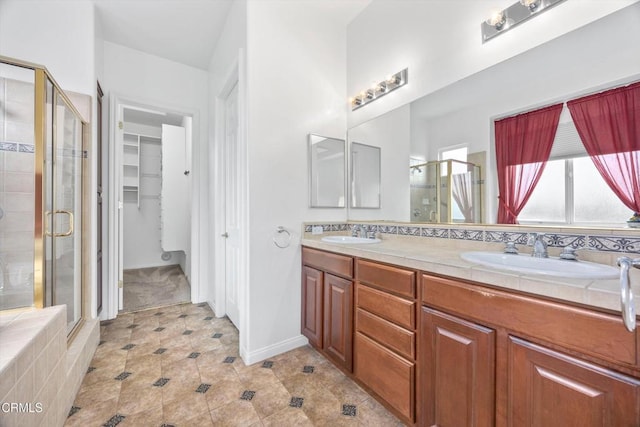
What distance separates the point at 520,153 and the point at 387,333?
119 cm

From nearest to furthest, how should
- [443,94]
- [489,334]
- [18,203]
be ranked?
[489,334]
[443,94]
[18,203]

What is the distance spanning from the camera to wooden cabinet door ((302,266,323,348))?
191cm

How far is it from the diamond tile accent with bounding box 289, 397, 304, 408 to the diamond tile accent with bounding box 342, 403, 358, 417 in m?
0.25

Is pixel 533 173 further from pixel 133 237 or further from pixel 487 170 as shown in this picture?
pixel 133 237

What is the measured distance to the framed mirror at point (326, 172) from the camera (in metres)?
2.23

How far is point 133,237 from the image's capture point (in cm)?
458

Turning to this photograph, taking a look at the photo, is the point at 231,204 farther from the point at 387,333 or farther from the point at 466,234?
the point at 466,234

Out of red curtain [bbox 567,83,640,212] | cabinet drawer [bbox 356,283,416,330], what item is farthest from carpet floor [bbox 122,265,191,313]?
red curtain [bbox 567,83,640,212]

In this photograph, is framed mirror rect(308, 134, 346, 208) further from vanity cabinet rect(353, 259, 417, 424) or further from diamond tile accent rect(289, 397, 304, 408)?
diamond tile accent rect(289, 397, 304, 408)

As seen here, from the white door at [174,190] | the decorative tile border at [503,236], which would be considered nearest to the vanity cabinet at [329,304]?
the decorative tile border at [503,236]

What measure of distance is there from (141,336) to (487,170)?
2996mm

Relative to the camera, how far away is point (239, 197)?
6.98 feet

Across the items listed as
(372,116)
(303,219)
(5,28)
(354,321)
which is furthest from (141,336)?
(372,116)

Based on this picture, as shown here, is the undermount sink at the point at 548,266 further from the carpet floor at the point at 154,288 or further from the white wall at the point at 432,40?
the carpet floor at the point at 154,288
